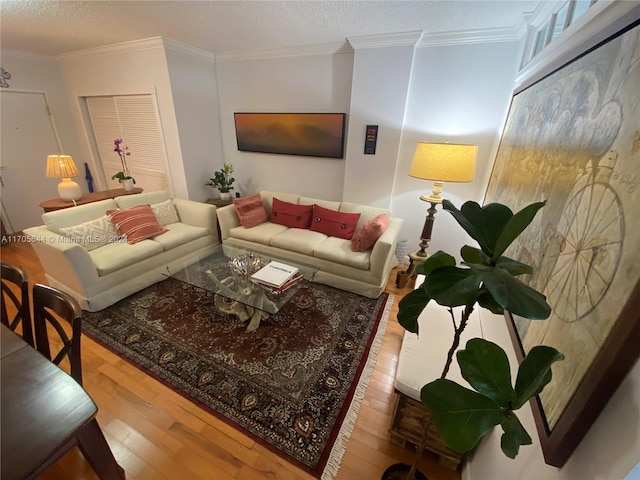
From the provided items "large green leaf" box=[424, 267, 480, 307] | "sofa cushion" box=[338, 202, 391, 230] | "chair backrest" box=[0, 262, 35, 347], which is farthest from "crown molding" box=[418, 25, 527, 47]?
"chair backrest" box=[0, 262, 35, 347]

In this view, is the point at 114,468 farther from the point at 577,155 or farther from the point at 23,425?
the point at 577,155

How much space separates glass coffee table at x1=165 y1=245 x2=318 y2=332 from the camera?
1.97 meters

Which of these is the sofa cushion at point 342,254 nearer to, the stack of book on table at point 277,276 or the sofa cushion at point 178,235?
the stack of book on table at point 277,276

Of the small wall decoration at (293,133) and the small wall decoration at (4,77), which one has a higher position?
the small wall decoration at (4,77)

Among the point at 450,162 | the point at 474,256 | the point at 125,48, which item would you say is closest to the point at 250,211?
the point at 450,162

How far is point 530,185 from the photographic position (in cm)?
127

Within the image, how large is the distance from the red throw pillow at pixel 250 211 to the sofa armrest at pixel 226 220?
0.09 metres

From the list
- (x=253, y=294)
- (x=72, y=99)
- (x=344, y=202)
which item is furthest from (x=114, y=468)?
(x=72, y=99)

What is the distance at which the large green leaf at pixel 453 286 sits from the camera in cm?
63

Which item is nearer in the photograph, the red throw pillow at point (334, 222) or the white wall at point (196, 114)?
the red throw pillow at point (334, 222)

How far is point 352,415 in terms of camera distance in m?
1.50

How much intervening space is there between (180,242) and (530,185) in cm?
303

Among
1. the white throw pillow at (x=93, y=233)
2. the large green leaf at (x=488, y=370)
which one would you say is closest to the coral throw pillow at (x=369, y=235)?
the large green leaf at (x=488, y=370)

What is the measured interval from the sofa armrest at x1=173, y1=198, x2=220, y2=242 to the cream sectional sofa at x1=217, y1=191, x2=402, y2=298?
14 centimetres
